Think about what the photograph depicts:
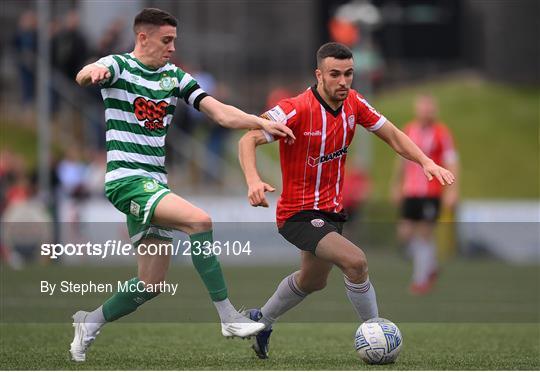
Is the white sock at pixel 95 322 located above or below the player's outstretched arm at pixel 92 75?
below

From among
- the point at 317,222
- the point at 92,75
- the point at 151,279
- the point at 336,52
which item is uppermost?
the point at 336,52

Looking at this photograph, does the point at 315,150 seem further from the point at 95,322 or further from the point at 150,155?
the point at 95,322

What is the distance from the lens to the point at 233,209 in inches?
864

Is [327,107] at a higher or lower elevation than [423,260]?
higher

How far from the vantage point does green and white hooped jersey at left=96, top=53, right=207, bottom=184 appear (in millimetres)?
8445

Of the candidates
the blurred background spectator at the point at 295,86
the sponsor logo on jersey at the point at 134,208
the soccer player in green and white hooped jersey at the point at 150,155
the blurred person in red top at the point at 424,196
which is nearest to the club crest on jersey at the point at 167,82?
the soccer player in green and white hooped jersey at the point at 150,155

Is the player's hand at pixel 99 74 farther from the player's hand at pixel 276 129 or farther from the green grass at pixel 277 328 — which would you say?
the green grass at pixel 277 328

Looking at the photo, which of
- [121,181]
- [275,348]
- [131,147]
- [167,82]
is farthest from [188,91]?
[275,348]

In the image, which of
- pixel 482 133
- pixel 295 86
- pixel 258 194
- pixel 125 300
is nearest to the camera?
pixel 258 194

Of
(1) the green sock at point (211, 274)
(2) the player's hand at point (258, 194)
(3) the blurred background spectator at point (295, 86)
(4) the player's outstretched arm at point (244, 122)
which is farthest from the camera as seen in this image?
(3) the blurred background spectator at point (295, 86)

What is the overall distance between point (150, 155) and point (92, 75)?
2.51 feet

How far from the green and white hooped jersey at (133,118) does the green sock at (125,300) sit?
0.72 meters

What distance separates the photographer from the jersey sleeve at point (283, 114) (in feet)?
28.7

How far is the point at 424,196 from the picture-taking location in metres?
15.9
